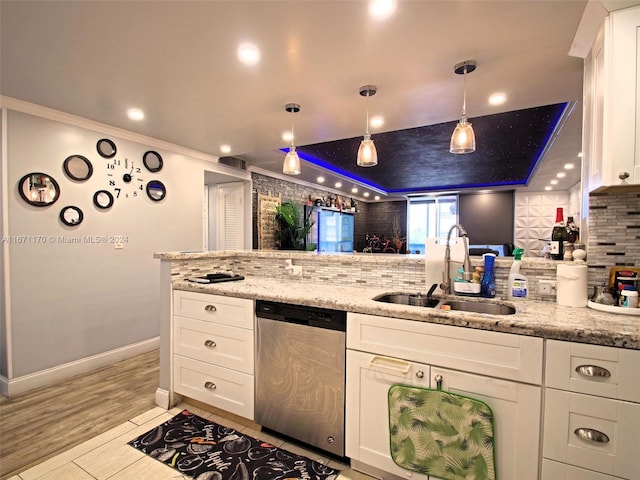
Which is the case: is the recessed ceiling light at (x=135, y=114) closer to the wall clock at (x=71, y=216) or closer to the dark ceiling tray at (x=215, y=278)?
the wall clock at (x=71, y=216)

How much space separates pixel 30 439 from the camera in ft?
6.40

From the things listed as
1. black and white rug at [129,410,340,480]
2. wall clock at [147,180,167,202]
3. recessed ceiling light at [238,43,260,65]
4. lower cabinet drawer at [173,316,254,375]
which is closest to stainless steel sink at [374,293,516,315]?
lower cabinet drawer at [173,316,254,375]

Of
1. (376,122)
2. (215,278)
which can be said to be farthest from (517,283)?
(215,278)

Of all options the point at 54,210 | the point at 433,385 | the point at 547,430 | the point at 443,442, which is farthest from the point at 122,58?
the point at 547,430

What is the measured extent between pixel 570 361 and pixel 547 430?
292mm

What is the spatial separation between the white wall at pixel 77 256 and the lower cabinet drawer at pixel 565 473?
355 centimetres

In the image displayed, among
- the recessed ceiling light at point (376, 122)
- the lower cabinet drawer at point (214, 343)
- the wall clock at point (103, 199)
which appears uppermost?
the recessed ceiling light at point (376, 122)

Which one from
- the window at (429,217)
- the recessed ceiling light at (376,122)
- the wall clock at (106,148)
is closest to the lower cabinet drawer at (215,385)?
the wall clock at (106,148)

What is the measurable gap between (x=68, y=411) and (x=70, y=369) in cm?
68

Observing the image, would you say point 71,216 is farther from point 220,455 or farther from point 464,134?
point 464,134

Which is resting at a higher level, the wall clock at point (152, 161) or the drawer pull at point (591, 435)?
the wall clock at point (152, 161)

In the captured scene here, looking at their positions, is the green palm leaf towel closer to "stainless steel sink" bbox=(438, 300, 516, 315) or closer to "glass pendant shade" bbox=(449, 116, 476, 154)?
"stainless steel sink" bbox=(438, 300, 516, 315)

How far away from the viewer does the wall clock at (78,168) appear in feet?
9.04

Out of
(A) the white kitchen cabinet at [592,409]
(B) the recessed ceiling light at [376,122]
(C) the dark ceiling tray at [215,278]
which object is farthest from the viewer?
(B) the recessed ceiling light at [376,122]
